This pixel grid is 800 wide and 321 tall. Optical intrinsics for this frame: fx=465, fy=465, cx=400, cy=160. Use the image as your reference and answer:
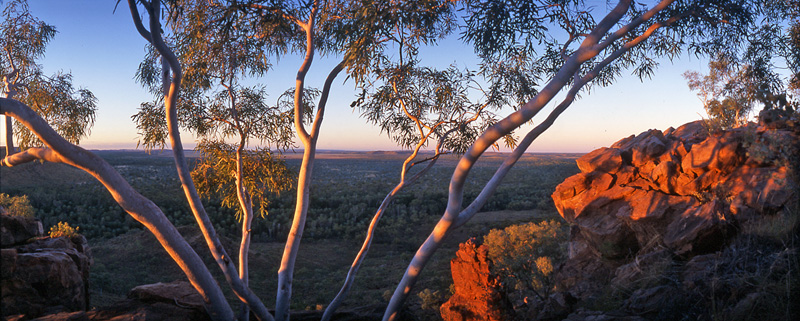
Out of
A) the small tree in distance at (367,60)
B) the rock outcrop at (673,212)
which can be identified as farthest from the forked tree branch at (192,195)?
the rock outcrop at (673,212)

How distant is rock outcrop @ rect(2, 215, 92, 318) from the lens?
→ 6.55m

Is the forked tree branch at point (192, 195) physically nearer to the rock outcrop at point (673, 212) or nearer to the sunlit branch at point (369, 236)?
the sunlit branch at point (369, 236)

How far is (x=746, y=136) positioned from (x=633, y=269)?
257 centimetres

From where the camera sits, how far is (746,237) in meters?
6.04

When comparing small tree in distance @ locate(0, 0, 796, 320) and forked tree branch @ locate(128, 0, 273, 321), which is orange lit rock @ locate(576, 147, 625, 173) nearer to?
small tree in distance @ locate(0, 0, 796, 320)

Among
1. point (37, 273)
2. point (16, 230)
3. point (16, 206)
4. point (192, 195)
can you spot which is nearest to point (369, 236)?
point (192, 195)

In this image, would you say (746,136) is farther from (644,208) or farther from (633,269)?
(633,269)

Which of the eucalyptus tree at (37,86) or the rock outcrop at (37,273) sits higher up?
the eucalyptus tree at (37,86)

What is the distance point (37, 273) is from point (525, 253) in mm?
8710

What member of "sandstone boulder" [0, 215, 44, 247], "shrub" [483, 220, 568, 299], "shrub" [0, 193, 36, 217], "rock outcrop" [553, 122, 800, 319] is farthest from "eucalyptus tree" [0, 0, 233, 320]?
"shrub" [0, 193, 36, 217]

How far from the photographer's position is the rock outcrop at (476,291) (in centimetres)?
566

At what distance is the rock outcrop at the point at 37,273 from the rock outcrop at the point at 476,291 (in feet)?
19.5

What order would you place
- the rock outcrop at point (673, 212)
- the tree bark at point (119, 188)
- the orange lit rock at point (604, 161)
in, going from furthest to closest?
the orange lit rock at point (604, 161), the rock outcrop at point (673, 212), the tree bark at point (119, 188)

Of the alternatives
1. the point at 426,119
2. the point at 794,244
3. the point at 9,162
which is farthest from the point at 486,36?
the point at 9,162
